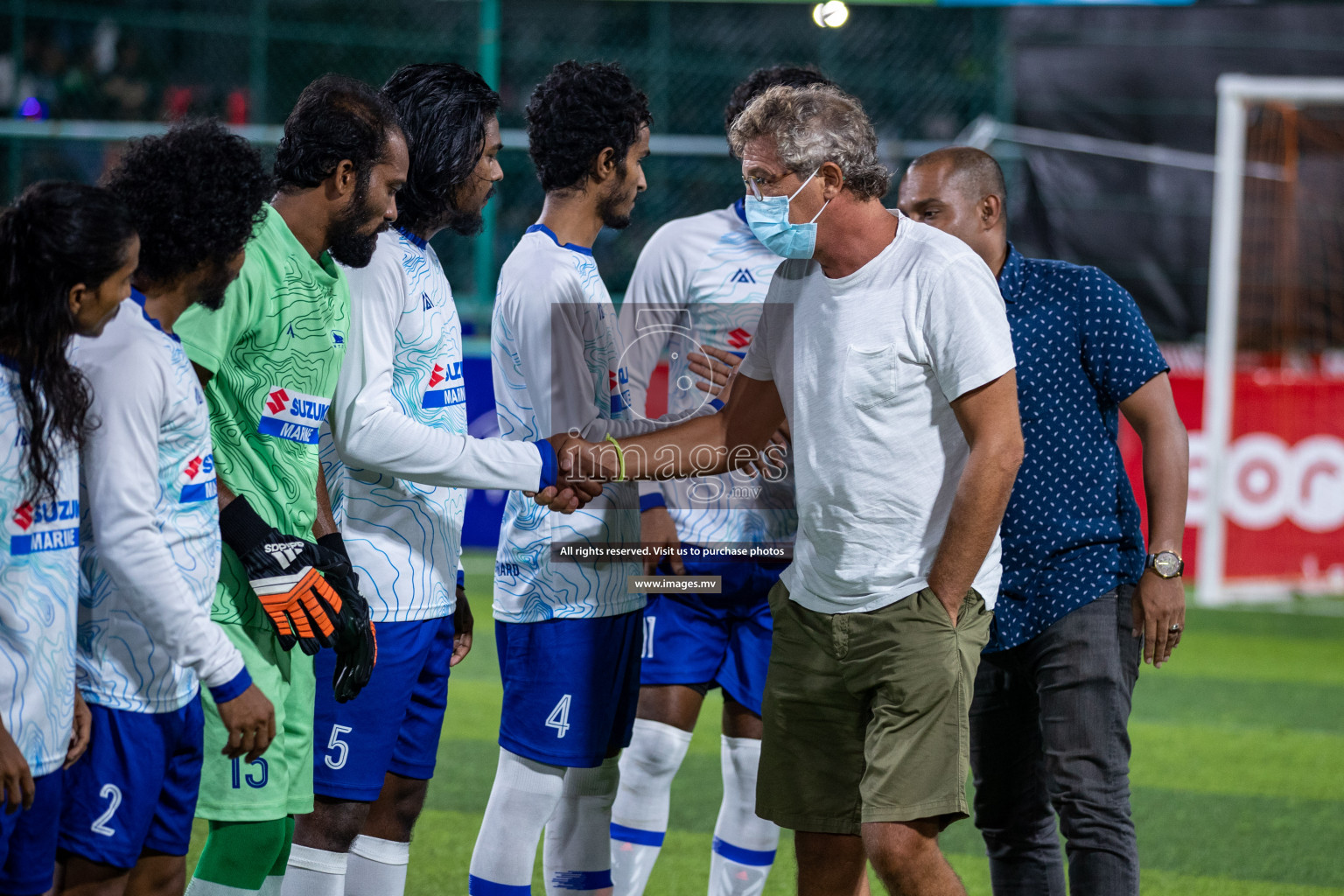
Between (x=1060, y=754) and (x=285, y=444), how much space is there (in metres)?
1.84

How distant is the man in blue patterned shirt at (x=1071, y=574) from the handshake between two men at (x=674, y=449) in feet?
2.09

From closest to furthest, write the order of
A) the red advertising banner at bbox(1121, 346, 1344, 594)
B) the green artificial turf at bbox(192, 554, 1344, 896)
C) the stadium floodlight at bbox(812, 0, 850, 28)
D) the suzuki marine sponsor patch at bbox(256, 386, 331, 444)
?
the suzuki marine sponsor patch at bbox(256, 386, 331, 444) < the stadium floodlight at bbox(812, 0, 850, 28) < the green artificial turf at bbox(192, 554, 1344, 896) < the red advertising banner at bbox(1121, 346, 1344, 594)

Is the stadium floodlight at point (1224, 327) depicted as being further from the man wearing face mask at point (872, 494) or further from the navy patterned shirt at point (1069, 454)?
the man wearing face mask at point (872, 494)

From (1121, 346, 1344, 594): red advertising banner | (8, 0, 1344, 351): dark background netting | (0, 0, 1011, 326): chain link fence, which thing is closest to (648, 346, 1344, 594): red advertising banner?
(1121, 346, 1344, 594): red advertising banner

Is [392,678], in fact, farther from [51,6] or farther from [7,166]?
[51,6]

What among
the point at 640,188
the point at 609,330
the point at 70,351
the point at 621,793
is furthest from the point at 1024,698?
the point at 70,351

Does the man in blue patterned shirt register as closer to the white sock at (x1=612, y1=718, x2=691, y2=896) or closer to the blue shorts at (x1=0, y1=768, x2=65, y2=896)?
the white sock at (x1=612, y1=718, x2=691, y2=896)

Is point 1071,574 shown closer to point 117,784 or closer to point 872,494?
point 872,494

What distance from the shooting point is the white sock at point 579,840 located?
3260 mm

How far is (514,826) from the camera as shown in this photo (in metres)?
3.13

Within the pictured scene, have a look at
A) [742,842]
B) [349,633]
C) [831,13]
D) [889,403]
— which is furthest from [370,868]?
[831,13]

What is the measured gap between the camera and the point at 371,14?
16.1 meters

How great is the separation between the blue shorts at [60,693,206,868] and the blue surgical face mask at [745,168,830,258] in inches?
57.7

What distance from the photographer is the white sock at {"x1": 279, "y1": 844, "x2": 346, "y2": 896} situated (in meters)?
2.89
